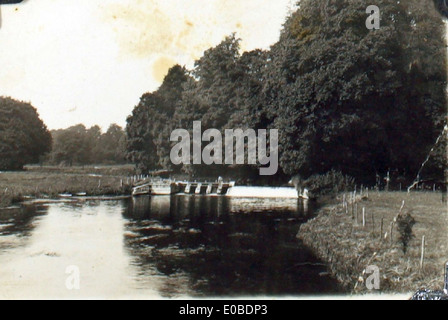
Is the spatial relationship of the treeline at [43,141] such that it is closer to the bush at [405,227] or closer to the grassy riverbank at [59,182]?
the grassy riverbank at [59,182]

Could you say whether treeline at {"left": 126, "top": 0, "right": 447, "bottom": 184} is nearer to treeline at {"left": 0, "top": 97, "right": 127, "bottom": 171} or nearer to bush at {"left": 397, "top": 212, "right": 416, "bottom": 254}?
treeline at {"left": 0, "top": 97, "right": 127, "bottom": 171}

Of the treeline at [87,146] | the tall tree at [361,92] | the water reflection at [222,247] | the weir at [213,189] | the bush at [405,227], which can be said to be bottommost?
the water reflection at [222,247]

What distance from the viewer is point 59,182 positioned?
47.3 ft

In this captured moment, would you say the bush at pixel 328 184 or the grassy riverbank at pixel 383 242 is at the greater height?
the bush at pixel 328 184

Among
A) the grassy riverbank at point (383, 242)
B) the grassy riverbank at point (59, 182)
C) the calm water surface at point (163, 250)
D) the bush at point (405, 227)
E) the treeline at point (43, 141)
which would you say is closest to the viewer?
the grassy riverbank at point (383, 242)

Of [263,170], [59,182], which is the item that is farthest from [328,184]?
[59,182]

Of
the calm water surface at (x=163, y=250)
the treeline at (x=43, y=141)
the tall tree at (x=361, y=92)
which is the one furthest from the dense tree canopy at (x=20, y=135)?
the tall tree at (x=361, y=92)

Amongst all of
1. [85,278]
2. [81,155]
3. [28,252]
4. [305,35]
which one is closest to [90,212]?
[81,155]

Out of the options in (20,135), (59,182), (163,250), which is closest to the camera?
(163,250)

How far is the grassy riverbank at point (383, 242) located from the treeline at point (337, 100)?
2.31ft

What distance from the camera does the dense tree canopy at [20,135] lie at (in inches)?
343

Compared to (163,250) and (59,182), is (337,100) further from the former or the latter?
(59,182)

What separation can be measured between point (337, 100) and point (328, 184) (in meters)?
2.15
